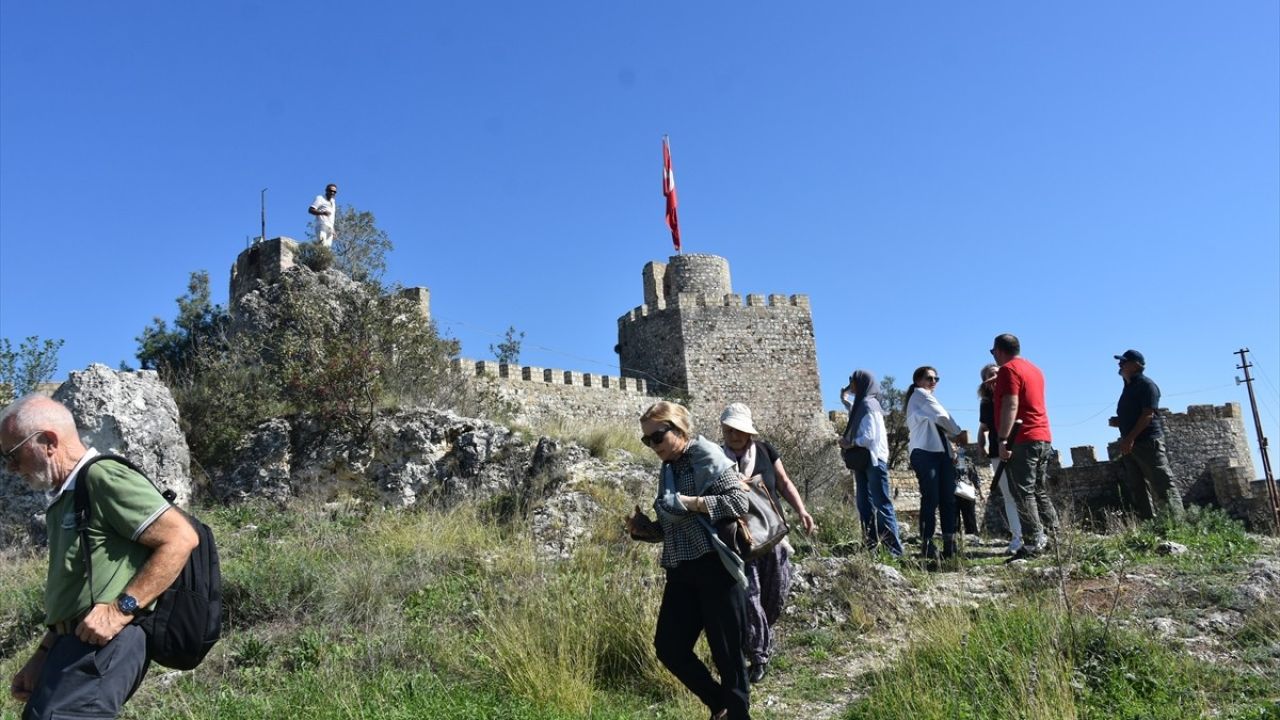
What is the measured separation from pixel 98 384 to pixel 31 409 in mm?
8323

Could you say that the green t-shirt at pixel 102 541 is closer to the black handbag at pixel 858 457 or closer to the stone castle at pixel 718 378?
the black handbag at pixel 858 457

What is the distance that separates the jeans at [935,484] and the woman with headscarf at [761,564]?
1.97 meters

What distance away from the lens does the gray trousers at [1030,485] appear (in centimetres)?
722

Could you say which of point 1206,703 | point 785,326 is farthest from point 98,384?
point 785,326

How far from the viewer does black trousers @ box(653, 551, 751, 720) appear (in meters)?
4.11

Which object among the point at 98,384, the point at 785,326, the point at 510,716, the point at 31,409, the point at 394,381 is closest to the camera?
the point at 31,409

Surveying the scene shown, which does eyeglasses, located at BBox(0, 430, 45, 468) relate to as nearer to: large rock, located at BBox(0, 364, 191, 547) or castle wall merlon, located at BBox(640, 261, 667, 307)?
large rock, located at BBox(0, 364, 191, 547)

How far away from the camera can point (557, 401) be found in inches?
922

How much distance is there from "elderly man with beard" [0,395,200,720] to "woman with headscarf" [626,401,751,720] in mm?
2025

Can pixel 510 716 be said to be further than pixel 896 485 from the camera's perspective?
No

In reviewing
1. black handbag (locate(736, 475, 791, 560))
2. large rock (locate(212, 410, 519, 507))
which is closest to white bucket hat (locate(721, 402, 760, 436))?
black handbag (locate(736, 475, 791, 560))

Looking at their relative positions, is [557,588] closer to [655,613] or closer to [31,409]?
[655,613]

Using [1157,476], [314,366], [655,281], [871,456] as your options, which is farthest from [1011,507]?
[655,281]

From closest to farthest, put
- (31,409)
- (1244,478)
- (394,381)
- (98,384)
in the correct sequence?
(31,409) < (98,384) < (394,381) < (1244,478)
